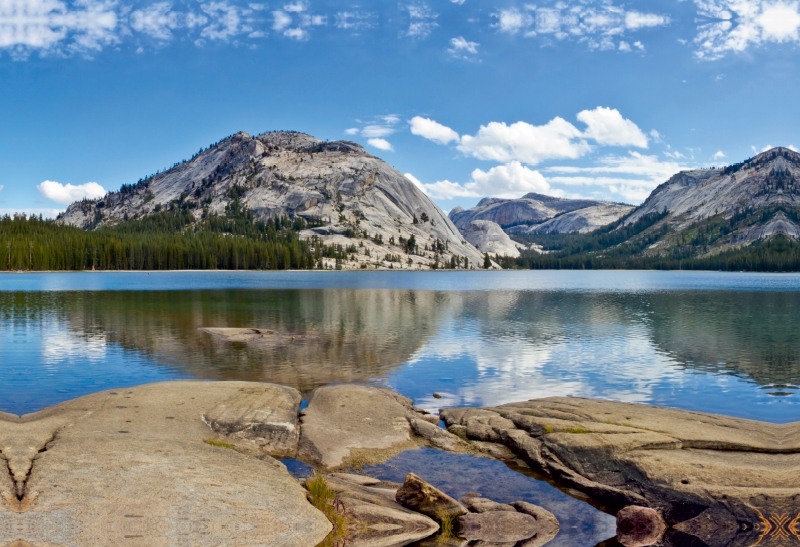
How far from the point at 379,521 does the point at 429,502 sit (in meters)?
1.64

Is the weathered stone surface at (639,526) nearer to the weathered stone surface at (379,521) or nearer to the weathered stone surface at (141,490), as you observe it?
the weathered stone surface at (379,521)

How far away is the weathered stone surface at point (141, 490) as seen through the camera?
39.0ft

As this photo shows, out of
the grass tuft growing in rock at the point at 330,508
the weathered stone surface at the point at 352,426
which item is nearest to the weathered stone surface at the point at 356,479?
the grass tuft growing in rock at the point at 330,508

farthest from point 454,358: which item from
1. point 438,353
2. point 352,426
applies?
point 352,426

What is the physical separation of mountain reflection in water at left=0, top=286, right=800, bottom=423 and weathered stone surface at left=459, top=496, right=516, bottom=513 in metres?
13.1

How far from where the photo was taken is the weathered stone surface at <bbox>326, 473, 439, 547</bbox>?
13.5 meters

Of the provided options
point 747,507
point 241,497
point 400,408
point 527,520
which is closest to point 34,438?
point 241,497

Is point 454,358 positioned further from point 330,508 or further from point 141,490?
point 141,490

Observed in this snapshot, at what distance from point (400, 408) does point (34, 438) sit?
14922mm

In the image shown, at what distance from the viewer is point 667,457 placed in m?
18.1

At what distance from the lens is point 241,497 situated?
1439 cm

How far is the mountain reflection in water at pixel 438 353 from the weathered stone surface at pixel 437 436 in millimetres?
5667

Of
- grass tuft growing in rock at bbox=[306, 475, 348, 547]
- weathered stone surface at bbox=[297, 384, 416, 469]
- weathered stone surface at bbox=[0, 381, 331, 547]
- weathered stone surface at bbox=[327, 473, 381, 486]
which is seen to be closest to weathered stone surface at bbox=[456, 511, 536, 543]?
grass tuft growing in rock at bbox=[306, 475, 348, 547]

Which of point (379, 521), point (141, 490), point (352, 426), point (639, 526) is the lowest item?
point (639, 526)
